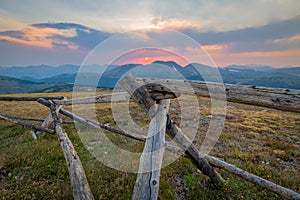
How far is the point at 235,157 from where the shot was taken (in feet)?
27.9

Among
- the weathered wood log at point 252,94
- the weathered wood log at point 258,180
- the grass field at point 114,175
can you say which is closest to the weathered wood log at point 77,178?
the grass field at point 114,175

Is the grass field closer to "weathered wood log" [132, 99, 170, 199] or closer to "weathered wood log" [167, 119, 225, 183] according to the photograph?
"weathered wood log" [167, 119, 225, 183]

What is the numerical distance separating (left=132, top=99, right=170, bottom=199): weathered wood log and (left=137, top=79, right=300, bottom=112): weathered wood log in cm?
69

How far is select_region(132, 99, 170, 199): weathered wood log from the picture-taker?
3294 millimetres

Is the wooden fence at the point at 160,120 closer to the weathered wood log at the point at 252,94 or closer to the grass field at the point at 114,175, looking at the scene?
the weathered wood log at the point at 252,94

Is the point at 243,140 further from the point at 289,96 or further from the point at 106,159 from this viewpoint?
the point at 289,96

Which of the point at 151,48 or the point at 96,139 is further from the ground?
the point at 151,48

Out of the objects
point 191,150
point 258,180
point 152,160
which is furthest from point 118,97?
point 258,180

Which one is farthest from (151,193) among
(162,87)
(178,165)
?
(178,165)

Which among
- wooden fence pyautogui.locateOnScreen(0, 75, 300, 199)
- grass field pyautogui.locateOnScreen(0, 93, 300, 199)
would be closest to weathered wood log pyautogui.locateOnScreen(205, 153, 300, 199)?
wooden fence pyautogui.locateOnScreen(0, 75, 300, 199)

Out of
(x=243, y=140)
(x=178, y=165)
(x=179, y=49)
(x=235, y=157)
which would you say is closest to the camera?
(x=179, y=49)

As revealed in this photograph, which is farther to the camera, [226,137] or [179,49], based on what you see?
[226,137]

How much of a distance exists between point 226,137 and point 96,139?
27.2ft

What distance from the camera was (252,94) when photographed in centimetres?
310
